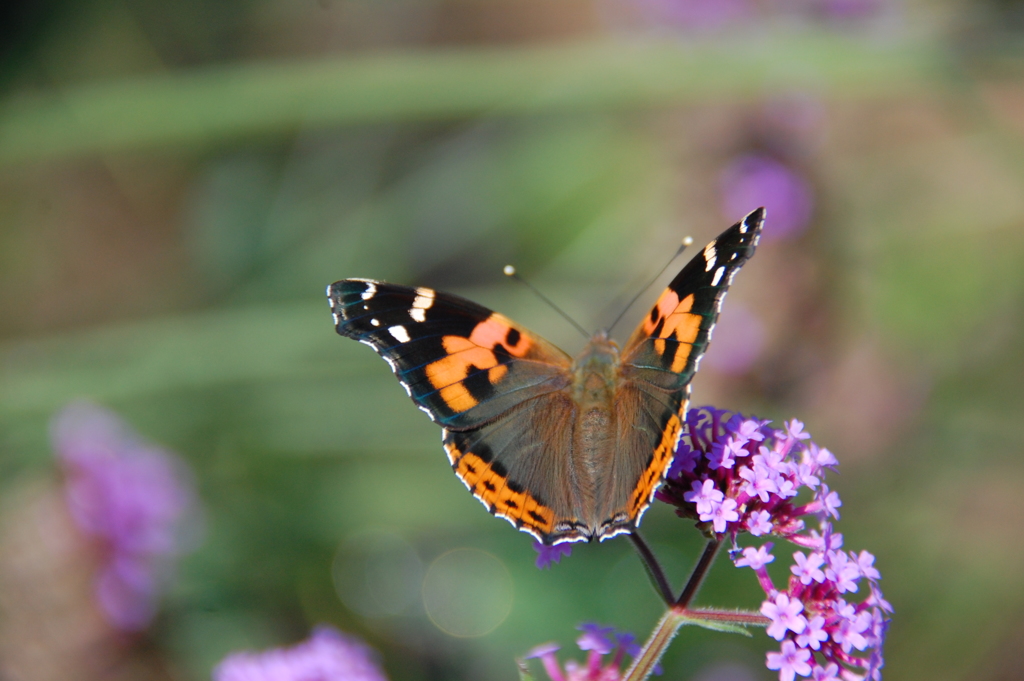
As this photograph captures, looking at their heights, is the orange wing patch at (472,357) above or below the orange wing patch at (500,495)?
above

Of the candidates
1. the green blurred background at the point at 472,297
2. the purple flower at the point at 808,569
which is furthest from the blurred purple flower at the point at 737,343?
the purple flower at the point at 808,569

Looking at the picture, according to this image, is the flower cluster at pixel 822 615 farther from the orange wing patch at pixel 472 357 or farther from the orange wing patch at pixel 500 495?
the orange wing patch at pixel 472 357

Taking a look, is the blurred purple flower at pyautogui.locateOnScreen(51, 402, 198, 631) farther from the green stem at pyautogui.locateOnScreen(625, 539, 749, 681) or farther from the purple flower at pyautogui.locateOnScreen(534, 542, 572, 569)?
the green stem at pyautogui.locateOnScreen(625, 539, 749, 681)

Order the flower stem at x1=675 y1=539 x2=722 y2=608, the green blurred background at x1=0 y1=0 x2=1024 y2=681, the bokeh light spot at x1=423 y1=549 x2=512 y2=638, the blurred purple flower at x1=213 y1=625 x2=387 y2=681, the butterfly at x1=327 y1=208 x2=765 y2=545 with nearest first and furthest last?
the flower stem at x1=675 y1=539 x2=722 y2=608 → the butterfly at x1=327 y1=208 x2=765 y2=545 → the blurred purple flower at x1=213 y1=625 x2=387 y2=681 → the green blurred background at x1=0 y1=0 x2=1024 y2=681 → the bokeh light spot at x1=423 y1=549 x2=512 y2=638

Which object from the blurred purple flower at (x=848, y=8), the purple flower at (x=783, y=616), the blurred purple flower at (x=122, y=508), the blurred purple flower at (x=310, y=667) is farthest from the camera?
the blurred purple flower at (x=848, y=8)

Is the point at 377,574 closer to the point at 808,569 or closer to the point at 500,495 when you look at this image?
the point at 500,495

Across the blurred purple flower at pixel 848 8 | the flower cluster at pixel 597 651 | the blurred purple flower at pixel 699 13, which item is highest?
the blurred purple flower at pixel 699 13

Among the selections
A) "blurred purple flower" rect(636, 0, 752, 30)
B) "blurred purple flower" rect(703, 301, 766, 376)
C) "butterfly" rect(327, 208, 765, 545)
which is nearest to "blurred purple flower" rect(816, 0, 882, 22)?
"blurred purple flower" rect(636, 0, 752, 30)

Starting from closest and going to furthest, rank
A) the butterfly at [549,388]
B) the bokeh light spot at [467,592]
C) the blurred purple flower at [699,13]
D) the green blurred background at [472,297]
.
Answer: the butterfly at [549,388]
the green blurred background at [472,297]
the bokeh light spot at [467,592]
the blurred purple flower at [699,13]
